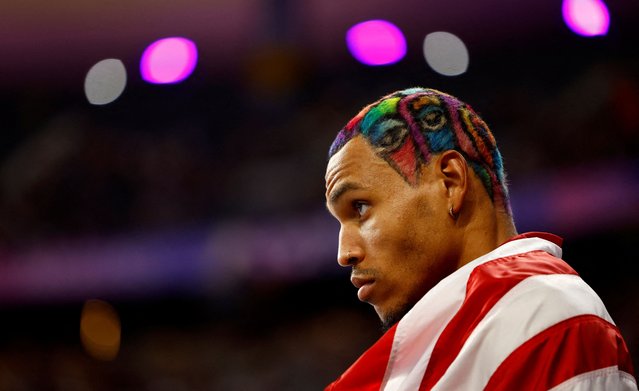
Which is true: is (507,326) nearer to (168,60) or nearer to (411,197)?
(411,197)

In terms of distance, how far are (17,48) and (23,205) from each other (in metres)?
1.24

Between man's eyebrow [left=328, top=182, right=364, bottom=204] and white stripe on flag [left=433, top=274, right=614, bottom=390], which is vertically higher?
man's eyebrow [left=328, top=182, right=364, bottom=204]

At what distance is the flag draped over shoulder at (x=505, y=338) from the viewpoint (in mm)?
1105

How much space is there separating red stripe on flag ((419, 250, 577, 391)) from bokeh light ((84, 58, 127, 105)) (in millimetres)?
4257

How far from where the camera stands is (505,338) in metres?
Answer: 1.13

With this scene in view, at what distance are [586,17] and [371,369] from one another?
3.68 m

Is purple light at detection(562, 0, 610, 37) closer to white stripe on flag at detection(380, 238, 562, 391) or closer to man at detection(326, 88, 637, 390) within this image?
man at detection(326, 88, 637, 390)

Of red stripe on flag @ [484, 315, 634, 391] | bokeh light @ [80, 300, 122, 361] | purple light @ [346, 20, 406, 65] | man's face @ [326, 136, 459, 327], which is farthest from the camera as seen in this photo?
bokeh light @ [80, 300, 122, 361]

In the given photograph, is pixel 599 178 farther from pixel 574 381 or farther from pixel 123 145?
pixel 574 381

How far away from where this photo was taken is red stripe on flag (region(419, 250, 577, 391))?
3.90 feet

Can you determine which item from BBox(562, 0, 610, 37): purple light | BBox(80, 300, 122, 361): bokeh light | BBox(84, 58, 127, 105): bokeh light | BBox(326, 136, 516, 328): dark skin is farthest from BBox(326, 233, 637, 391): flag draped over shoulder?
BBox(84, 58, 127, 105): bokeh light

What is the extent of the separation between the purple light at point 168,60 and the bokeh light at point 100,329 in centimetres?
142

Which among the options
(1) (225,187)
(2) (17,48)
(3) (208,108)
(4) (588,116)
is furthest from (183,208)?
(4) (588,116)

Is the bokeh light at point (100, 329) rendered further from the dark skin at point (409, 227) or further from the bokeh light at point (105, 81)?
the dark skin at point (409, 227)
